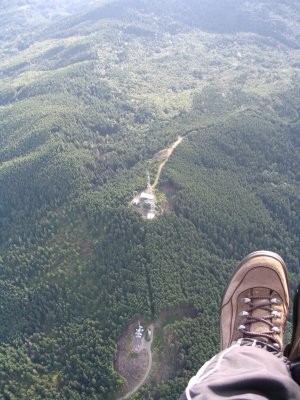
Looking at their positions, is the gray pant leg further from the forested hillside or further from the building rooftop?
the building rooftop

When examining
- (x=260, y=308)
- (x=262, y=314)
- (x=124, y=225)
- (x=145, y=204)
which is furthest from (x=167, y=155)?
(x=262, y=314)

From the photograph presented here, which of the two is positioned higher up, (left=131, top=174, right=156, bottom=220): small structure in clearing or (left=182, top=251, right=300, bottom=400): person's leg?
(left=182, top=251, right=300, bottom=400): person's leg

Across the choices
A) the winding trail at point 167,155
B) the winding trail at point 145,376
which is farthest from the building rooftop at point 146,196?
the winding trail at point 145,376

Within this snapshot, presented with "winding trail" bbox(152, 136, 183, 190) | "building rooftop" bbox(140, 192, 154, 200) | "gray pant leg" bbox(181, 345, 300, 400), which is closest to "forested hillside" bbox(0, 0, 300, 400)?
"winding trail" bbox(152, 136, 183, 190)

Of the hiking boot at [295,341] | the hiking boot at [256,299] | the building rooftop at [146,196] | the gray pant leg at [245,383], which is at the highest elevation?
the gray pant leg at [245,383]

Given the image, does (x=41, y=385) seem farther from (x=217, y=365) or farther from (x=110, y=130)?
(x=110, y=130)

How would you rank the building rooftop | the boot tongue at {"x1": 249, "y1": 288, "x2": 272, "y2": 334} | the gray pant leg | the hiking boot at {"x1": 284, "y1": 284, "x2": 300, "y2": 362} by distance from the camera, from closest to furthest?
the gray pant leg < the hiking boot at {"x1": 284, "y1": 284, "x2": 300, "y2": 362} < the boot tongue at {"x1": 249, "y1": 288, "x2": 272, "y2": 334} < the building rooftop

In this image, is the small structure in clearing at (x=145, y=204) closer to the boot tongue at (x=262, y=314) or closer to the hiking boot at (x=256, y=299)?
the hiking boot at (x=256, y=299)

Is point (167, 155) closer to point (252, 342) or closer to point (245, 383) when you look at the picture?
point (252, 342)
